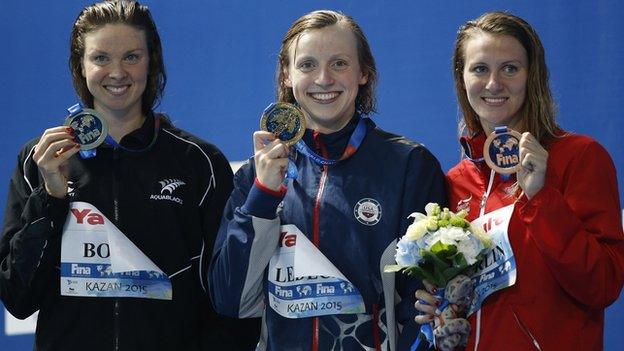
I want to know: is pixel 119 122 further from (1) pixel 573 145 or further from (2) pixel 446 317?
(1) pixel 573 145

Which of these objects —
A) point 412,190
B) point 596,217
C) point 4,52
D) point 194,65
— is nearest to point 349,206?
point 412,190

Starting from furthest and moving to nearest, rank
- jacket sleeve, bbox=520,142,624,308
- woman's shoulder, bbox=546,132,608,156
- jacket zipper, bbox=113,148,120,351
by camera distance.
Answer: jacket zipper, bbox=113,148,120,351, woman's shoulder, bbox=546,132,608,156, jacket sleeve, bbox=520,142,624,308

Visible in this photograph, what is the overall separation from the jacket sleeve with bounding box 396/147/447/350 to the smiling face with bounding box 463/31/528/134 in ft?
0.59

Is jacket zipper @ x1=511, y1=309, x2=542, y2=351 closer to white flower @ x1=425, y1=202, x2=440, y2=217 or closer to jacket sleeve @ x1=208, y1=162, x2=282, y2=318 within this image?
white flower @ x1=425, y1=202, x2=440, y2=217

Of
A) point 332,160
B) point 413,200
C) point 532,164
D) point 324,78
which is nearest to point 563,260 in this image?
point 532,164

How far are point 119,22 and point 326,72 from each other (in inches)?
22.9

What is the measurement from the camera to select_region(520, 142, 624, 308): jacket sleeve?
231 cm

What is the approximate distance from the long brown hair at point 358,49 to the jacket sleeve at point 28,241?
0.61m

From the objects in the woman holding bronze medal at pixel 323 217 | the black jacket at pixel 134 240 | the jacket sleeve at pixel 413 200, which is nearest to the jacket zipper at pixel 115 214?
the black jacket at pixel 134 240

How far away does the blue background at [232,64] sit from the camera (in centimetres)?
357

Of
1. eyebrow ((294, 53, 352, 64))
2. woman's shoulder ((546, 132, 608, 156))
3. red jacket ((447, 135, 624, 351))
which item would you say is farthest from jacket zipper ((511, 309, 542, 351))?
eyebrow ((294, 53, 352, 64))

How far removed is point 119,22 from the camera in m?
2.81

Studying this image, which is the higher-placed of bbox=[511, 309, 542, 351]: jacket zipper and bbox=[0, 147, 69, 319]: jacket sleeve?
bbox=[0, 147, 69, 319]: jacket sleeve

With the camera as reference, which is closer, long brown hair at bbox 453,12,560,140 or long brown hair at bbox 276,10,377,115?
long brown hair at bbox 453,12,560,140
